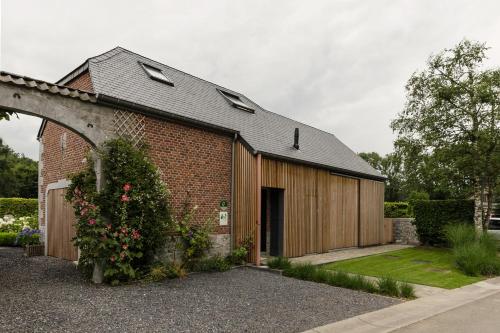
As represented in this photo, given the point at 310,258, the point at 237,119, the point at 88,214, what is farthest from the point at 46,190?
the point at 310,258

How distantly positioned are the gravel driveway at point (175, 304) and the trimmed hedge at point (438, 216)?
10349mm

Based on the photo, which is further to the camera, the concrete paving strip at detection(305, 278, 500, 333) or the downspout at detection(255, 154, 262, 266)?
the downspout at detection(255, 154, 262, 266)

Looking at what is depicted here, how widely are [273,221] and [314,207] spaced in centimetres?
173

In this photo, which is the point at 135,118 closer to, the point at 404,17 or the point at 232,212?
the point at 232,212

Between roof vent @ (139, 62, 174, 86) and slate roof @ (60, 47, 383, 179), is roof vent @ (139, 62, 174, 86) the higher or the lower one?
the higher one

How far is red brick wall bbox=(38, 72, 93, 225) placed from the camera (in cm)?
1003

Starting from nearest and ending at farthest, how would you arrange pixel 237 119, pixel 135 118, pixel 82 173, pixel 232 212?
pixel 82 173, pixel 135 118, pixel 232 212, pixel 237 119

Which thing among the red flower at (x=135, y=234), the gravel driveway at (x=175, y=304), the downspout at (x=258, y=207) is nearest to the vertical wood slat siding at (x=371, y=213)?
the downspout at (x=258, y=207)

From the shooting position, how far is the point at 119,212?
7711mm

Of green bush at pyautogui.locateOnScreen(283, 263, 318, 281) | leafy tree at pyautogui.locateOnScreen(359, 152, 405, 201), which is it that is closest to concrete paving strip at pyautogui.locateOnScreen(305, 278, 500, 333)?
green bush at pyautogui.locateOnScreen(283, 263, 318, 281)

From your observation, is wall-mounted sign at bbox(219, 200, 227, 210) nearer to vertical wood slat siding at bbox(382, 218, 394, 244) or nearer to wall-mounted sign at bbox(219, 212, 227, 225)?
wall-mounted sign at bbox(219, 212, 227, 225)

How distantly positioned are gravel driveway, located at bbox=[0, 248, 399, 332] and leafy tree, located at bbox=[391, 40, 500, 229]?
8964mm

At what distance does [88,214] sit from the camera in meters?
7.46

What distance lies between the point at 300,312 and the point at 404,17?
686cm
